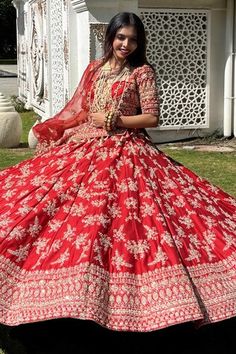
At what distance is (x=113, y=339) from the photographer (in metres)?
3.03

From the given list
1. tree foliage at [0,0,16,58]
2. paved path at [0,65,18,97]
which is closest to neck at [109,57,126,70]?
paved path at [0,65,18,97]

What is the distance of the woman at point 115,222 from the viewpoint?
8.88ft

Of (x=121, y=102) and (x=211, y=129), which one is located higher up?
(x=121, y=102)

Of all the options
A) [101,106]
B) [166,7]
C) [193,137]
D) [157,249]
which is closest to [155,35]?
[166,7]

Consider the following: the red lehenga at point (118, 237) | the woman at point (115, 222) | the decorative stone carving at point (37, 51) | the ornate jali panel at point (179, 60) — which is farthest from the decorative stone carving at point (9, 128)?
the red lehenga at point (118, 237)

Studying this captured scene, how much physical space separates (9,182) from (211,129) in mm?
6112

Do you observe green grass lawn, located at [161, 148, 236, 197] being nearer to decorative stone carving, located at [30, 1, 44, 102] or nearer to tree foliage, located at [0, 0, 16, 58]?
decorative stone carving, located at [30, 1, 44, 102]

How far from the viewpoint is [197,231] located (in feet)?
9.98

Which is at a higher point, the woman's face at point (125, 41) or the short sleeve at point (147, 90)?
the woman's face at point (125, 41)

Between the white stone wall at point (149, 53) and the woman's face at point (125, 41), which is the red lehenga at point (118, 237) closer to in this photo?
the woman's face at point (125, 41)

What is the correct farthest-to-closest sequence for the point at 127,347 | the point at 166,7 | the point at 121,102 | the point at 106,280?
the point at 166,7 < the point at 121,102 < the point at 127,347 < the point at 106,280

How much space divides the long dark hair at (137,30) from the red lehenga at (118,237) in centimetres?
7

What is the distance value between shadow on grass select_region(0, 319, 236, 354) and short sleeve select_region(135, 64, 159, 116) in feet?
3.39

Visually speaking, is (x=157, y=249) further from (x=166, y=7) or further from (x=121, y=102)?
(x=166, y=7)
